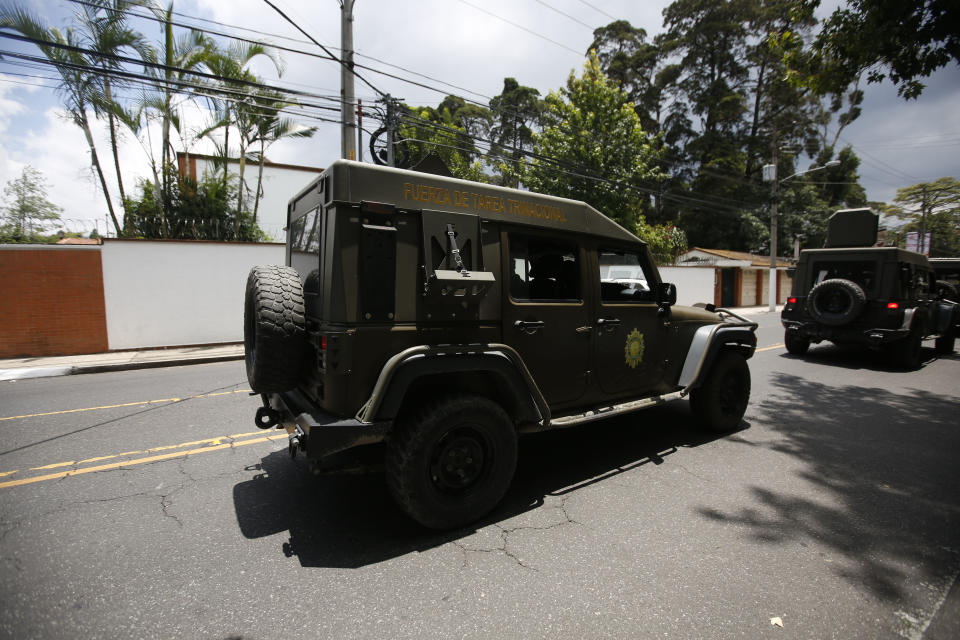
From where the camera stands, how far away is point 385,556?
104 inches

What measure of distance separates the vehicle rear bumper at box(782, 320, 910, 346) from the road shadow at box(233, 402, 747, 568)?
19.8ft

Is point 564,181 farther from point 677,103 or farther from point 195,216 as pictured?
point 677,103

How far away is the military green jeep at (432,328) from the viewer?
8.58 ft

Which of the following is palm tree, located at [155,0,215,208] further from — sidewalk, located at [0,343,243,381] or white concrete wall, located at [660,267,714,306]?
white concrete wall, located at [660,267,714,306]

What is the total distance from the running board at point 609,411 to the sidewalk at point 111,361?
838 cm

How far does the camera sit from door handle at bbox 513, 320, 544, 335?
3.21 meters

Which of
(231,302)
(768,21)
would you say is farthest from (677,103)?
(231,302)

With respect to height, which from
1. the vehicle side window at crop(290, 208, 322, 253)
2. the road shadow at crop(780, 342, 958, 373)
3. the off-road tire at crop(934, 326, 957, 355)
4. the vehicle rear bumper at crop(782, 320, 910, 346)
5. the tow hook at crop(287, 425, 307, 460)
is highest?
the vehicle side window at crop(290, 208, 322, 253)

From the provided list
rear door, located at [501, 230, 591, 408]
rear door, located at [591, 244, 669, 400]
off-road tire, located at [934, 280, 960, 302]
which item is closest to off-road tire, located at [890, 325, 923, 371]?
off-road tire, located at [934, 280, 960, 302]

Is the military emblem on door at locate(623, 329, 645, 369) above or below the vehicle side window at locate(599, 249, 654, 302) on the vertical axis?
below

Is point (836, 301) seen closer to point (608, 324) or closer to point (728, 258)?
point (608, 324)

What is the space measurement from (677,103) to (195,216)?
121 ft

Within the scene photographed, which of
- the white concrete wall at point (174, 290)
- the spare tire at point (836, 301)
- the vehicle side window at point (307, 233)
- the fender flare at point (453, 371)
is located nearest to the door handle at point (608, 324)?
the fender flare at point (453, 371)

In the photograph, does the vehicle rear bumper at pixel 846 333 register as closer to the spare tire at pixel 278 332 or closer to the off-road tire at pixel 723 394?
the off-road tire at pixel 723 394
